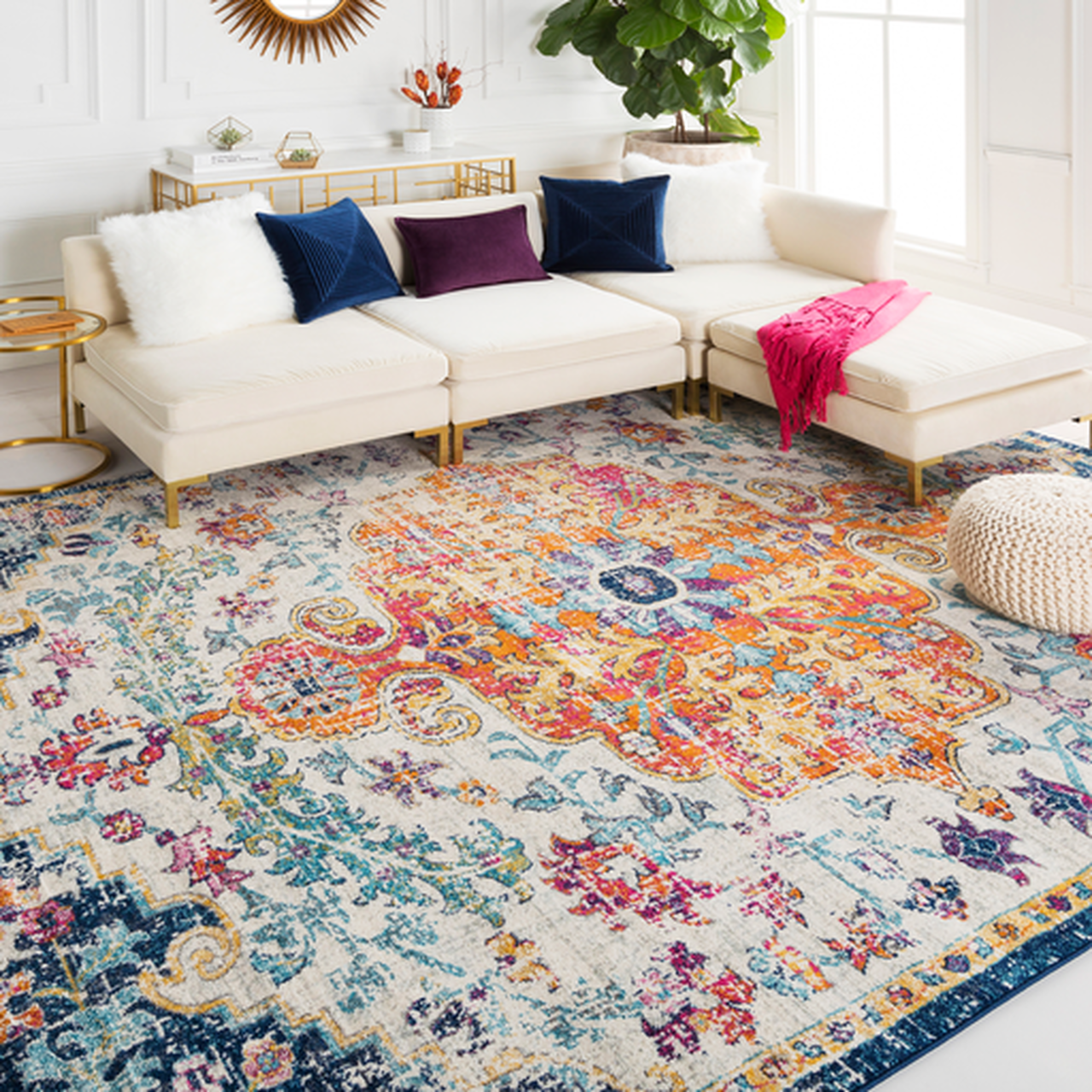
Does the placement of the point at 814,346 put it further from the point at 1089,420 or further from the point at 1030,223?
the point at 1030,223

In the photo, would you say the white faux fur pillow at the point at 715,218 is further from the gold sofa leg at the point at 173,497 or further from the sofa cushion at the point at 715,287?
the gold sofa leg at the point at 173,497

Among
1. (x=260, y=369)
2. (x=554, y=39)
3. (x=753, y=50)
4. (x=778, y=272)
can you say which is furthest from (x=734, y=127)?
(x=260, y=369)

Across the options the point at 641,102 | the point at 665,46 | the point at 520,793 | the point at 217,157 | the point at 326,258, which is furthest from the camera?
the point at 641,102

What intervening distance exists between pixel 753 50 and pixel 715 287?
180 centimetres

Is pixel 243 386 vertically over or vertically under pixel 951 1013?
over

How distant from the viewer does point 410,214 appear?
4.99 metres

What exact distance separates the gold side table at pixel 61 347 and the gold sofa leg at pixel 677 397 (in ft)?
6.87

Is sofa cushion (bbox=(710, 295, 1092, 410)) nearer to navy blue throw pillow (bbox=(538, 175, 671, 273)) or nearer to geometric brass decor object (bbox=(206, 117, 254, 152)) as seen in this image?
navy blue throw pillow (bbox=(538, 175, 671, 273))

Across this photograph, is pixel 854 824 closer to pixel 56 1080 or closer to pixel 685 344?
pixel 56 1080

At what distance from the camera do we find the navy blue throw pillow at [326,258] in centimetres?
452

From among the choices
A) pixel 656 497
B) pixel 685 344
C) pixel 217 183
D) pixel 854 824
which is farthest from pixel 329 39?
pixel 854 824

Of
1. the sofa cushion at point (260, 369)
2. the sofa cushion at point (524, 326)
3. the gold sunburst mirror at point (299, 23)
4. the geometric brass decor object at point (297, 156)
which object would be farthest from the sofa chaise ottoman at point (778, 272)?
the gold sunburst mirror at point (299, 23)

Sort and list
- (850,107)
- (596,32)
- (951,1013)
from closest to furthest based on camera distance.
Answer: (951,1013) < (596,32) < (850,107)

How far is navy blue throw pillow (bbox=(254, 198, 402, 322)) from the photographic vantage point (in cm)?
452
